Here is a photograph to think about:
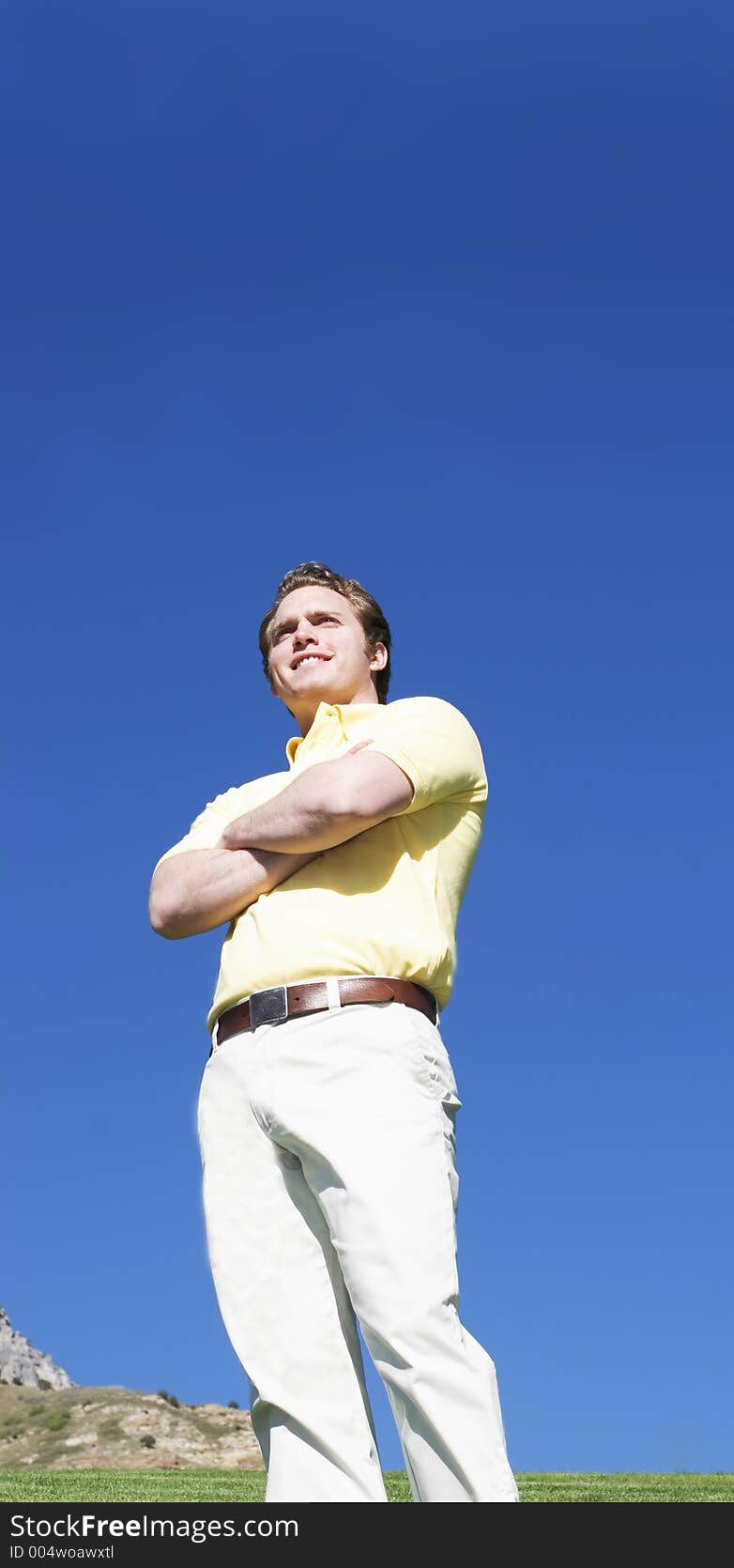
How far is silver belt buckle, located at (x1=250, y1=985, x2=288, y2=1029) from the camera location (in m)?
3.30

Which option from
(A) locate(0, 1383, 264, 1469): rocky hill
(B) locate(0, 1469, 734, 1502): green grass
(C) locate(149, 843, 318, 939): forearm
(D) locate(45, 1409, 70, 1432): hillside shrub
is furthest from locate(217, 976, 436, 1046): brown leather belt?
(D) locate(45, 1409, 70, 1432): hillside shrub

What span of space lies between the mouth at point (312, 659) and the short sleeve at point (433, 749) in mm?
326

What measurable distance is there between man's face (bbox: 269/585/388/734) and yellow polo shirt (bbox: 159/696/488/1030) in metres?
0.14

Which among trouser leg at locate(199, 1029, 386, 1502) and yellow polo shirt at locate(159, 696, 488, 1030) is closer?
trouser leg at locate(199, 1029, 386, 1502)

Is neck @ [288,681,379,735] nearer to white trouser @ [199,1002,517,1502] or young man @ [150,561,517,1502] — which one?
young man @ [150,561,517,1502]

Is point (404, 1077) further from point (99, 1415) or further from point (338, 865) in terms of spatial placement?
point (99, 1415)

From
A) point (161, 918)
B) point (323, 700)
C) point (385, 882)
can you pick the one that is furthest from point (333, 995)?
point (323, 700)

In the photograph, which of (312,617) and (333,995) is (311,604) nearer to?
(312,617)

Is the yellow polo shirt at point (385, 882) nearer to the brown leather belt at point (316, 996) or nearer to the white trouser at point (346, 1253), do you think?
the brown leather belt at point (316, 996)

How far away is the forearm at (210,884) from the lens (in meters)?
3.57

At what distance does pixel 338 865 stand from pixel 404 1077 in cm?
63

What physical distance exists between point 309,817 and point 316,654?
803 millimetres

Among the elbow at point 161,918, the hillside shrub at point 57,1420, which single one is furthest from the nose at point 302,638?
the hillside shrub at point 57,1420
